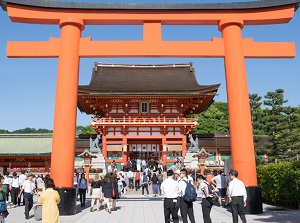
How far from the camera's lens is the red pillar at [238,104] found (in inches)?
377

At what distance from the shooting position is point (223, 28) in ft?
34.7

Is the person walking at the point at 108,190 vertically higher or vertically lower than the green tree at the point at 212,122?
lower

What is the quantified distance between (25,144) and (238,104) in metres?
24.5

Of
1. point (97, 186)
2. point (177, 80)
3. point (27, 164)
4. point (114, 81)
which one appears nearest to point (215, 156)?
→ point (177, 80)

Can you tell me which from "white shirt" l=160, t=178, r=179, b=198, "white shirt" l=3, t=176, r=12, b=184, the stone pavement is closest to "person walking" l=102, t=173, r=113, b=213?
the stone pavement

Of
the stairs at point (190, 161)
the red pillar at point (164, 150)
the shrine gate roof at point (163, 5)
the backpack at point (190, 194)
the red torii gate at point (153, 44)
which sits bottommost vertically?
the backpack at point (190, 194)

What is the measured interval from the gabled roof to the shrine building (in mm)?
4784

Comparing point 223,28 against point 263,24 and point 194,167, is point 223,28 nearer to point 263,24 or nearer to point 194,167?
point 263,24

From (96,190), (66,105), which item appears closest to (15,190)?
(96,190)

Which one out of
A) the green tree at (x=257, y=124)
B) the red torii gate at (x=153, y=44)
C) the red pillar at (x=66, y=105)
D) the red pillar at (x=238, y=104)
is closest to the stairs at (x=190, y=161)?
the green tree at (x=257, y=124)

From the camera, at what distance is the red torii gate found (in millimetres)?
9820

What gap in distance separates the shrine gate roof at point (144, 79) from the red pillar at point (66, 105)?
18387 millimetres

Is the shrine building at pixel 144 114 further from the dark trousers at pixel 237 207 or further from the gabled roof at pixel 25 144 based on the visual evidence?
the dark trousers at pixel 237 207

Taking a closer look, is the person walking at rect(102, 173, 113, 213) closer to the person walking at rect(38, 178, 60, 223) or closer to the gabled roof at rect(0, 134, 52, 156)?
the person walking at rect(38, 178, 60, 223)
